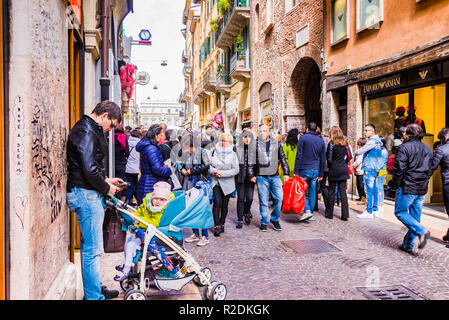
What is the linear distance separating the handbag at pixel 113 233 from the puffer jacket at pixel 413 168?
4.17 m

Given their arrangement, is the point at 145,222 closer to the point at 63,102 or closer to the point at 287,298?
the point at 63,102

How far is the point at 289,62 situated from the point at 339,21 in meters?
4.29

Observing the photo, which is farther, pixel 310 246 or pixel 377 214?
pixel 377 214

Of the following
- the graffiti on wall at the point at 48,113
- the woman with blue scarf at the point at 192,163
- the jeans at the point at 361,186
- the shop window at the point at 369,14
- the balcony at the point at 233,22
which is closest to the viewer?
the graffiti on wall at the point at 48,113

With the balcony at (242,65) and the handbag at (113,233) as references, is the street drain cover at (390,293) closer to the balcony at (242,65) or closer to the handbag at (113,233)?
the handbag at (113,233)

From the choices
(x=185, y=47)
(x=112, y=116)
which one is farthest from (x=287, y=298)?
(x=185, y=47)

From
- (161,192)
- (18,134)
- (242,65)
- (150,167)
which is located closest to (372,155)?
(150,167)

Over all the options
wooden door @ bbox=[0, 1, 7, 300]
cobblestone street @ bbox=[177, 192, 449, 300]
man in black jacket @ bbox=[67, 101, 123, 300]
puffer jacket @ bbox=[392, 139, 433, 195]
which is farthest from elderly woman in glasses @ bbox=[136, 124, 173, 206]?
puffer jacket @ bbox=[392, 139, 433, 195]

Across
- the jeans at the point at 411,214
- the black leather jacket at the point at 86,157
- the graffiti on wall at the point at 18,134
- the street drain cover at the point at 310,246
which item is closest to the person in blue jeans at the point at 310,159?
the street drain cover at the point at 310,246

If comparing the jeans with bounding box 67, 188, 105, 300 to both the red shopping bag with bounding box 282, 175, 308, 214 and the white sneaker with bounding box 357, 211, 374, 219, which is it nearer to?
the red shopping bag with bounding box 282, 175, 308, 214

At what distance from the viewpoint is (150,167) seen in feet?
20.2

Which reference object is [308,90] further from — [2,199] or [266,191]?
[2,199]

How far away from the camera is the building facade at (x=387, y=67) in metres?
9.41

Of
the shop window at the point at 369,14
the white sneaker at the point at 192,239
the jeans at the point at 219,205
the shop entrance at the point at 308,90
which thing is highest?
the shop window at the point at 369,14
